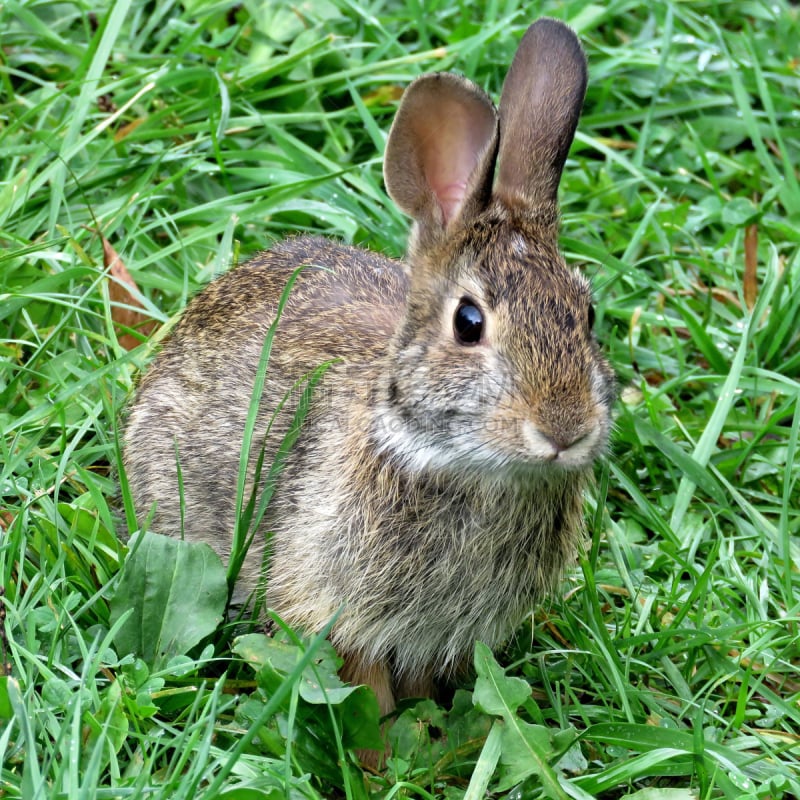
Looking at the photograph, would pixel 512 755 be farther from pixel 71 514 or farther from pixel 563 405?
pixel 71 514

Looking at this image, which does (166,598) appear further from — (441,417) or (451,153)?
(451,153)

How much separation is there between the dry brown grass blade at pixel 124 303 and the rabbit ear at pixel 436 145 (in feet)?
5.15

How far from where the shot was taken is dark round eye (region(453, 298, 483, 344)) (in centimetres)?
383

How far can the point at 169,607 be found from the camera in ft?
13.7

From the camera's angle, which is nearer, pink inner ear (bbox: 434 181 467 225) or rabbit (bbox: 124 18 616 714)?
rabbit (bbox: 124 18 616 714)

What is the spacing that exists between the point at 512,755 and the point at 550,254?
1375 mm

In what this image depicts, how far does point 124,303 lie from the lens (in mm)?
5570

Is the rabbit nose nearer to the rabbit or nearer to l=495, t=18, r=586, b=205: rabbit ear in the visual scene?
the rabbit

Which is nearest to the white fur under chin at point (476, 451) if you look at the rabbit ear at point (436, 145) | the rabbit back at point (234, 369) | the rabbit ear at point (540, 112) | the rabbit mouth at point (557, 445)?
the rabbit mouth at point (557, 445)

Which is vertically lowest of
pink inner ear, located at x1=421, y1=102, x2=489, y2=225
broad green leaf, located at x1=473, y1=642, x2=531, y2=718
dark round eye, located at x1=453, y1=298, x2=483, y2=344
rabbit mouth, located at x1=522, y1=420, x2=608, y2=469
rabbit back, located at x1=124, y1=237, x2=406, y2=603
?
broad green leaf, located at x1=473, y1=642, x2=531, y2=718

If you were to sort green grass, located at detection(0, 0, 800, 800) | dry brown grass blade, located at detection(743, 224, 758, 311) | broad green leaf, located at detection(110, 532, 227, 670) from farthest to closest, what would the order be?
dry brown grass blade, located at detection(743, 224, 758, 311), broad green leaf, located at detection(110, 532, 227, 670), green grass, located at detection(0, 0, 800, 800)

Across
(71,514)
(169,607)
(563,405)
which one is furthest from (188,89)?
(563,405)

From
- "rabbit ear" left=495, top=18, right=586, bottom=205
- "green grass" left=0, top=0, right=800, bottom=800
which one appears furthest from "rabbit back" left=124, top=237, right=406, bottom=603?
"rabbit ear" left=495, top=18, right=586, bottom=205

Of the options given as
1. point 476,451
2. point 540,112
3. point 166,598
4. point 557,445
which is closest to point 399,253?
point 540,112
